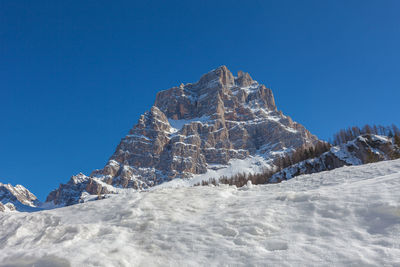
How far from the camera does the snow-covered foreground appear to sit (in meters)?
4.44

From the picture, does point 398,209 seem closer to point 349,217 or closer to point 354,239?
point 349,217

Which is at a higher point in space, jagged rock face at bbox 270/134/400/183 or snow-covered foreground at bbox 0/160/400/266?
jagged rock face at bbox 270/134/400/183

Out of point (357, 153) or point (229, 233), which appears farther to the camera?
point (357, 153)

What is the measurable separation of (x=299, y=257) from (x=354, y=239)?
1030mm

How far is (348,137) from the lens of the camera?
368ft

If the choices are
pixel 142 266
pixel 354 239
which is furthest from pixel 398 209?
pixel 142 266

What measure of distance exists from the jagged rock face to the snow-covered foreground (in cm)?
6594

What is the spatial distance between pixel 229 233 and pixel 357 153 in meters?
75.6

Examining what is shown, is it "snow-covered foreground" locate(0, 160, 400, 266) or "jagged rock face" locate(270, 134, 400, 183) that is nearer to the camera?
"snow-covered foreground" locate(0, 160, 400, 266)

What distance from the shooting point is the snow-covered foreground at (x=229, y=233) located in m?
4.44

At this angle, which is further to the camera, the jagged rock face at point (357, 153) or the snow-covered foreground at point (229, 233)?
the jagged rock face at point (357, 153)

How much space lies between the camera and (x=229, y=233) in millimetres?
5531

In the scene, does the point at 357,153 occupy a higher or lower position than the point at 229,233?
higher

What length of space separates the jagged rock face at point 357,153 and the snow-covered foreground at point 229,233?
65.9 metres
